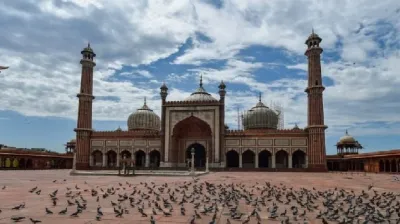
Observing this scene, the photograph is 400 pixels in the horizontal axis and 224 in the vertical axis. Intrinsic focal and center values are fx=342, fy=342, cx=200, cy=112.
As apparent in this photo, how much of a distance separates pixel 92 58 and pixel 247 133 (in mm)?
18754

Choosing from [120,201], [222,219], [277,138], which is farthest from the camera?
[277,138]

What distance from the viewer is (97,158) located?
39.0 meters

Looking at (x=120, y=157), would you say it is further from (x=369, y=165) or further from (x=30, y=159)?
(x=369, y=165)

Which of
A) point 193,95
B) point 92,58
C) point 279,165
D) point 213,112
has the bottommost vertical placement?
point 279,165

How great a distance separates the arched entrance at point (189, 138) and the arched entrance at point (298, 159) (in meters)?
8.98

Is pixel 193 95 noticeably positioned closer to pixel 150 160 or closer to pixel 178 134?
pixel 178 134

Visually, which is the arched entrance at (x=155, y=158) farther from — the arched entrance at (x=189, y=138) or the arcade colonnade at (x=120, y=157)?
the arched entrance at (x=189, y=138)

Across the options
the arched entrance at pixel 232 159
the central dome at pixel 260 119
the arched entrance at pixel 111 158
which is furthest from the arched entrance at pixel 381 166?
the arched entrance at pixel 111 158

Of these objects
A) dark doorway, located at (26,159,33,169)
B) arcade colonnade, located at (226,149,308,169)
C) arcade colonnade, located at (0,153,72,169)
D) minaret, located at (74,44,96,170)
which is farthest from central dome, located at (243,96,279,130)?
dark doorway, located at (26,159,33,169)

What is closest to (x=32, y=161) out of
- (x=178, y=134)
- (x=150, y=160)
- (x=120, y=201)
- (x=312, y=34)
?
(x=150, y=160)

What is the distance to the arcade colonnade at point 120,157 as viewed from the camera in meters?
36.3

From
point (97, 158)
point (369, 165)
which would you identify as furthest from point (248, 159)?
point (97, 158)

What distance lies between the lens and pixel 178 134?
36.7 meters

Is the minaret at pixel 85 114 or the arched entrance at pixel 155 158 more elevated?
the minaret at pixel 85 114
